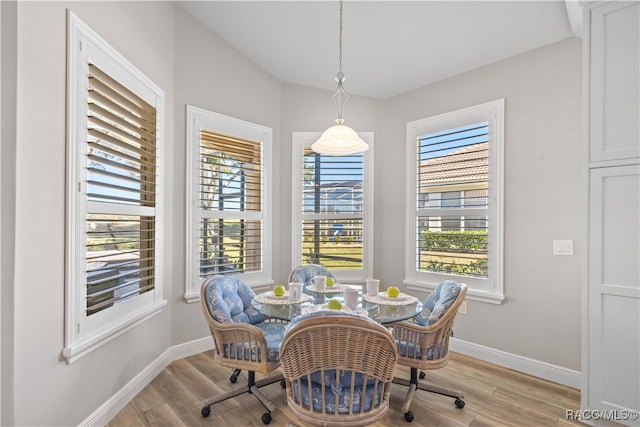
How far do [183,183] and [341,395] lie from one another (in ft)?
7.54

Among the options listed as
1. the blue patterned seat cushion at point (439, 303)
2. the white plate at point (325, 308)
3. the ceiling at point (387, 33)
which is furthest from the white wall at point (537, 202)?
the white plate at point (325, 308)

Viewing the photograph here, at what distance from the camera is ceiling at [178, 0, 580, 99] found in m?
2.47

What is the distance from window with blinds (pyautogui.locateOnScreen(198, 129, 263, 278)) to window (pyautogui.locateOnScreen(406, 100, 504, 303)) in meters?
1.69

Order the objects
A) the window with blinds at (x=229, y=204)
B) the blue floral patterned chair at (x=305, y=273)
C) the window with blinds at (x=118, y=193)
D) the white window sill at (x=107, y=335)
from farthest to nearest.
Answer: the window with blinds at (x=229, y=204) < the blue floral patterned chair at (x=305, y=273) < the window with blinds at (x=118, y=193) < the white window sill at (x=107, y=335)

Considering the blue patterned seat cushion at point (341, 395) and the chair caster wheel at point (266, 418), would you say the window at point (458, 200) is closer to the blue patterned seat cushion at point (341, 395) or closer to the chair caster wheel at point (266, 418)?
the blue patterned seat cushion at point (341, 395)

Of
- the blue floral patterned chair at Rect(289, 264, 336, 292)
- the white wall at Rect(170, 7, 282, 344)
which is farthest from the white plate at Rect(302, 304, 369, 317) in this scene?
the white wall at Rect(170, 7, 282, 344)

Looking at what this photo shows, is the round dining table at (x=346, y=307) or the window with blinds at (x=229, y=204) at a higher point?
the window with blinds at (x=229, y=204)

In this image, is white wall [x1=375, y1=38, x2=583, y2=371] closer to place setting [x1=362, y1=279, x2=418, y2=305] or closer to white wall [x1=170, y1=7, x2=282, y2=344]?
place setting [x1=362, y1=279, x2=418, y2=305]

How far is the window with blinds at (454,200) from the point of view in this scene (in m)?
3.19

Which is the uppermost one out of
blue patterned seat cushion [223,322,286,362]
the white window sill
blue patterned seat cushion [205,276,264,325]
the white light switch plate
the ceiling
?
the ceiling

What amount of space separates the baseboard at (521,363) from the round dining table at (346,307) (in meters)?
1.28

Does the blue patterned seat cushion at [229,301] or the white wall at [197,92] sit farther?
the white wall at [197,92]

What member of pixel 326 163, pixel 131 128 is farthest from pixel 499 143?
pixel 131 128

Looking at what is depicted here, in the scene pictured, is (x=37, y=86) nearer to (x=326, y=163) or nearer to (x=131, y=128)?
(x=131, y=128)
